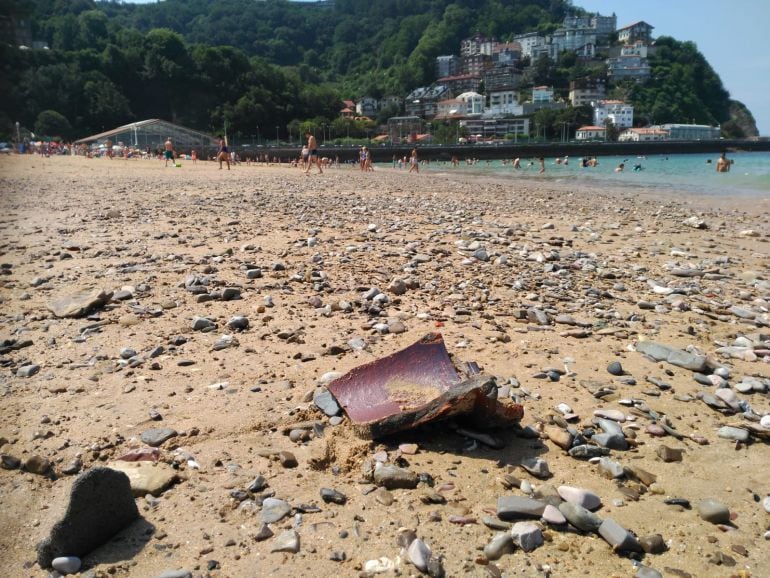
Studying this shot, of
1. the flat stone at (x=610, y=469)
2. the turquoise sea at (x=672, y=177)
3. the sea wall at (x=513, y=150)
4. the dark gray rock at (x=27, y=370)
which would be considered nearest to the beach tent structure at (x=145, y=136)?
the sea wall at (x=513, y=150)

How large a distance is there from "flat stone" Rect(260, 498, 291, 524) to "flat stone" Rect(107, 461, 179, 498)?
1.73 ft

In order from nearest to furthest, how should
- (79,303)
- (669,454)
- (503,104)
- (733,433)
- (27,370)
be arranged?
(669,454) → (733,433) → (27,370) → (79,303) → (503,104)

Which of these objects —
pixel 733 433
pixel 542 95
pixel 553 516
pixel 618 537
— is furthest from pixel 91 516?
pixel 542 95

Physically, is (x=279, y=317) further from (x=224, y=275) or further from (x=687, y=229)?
(x=687, y=229)

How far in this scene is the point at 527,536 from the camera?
2.36m

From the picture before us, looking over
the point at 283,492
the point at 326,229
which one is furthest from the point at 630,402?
the point at 326,229

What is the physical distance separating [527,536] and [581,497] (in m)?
0.41

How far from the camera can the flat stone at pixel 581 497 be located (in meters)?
2.59

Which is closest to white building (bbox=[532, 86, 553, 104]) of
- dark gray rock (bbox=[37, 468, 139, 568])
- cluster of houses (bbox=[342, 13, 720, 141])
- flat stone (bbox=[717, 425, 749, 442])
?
cluster of houses (bbox=[342, 13, 720, 141])

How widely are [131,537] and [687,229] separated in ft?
36.3

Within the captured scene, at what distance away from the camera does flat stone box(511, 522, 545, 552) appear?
2.34 meters

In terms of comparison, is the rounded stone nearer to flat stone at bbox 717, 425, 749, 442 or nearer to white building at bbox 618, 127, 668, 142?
flat stone at bbox 717, 425, 749, 442

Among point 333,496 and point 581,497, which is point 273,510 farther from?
Result: point 581,497

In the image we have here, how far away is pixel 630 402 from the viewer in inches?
141
